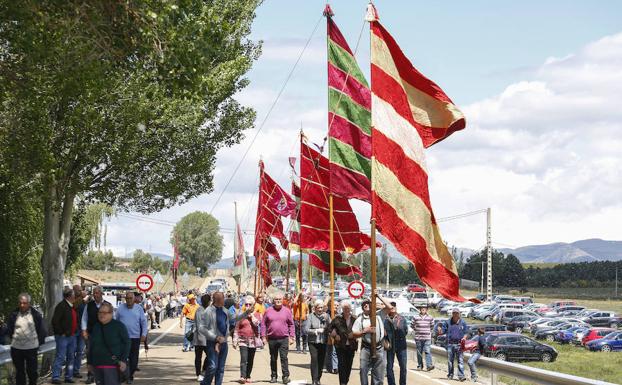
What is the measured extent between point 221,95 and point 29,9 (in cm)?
1943

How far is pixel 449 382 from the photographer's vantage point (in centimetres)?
2231

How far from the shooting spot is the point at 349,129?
18.2 metres

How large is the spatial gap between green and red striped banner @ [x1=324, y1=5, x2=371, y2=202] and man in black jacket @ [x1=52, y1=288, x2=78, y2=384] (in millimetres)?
5490

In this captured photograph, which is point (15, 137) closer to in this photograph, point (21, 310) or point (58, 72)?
point (58, 72)

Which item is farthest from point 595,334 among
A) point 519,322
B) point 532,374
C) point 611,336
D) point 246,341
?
point 246,341

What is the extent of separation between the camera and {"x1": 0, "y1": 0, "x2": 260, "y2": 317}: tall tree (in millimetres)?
13859

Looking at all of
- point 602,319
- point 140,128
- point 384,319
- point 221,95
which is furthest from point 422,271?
point 602,319

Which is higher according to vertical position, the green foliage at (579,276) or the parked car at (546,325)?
the green foliage at (579,276)

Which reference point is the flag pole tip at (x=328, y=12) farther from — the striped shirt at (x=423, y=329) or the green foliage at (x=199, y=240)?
the green foliage at (x=199, y=240)

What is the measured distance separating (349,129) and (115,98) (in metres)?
11.7

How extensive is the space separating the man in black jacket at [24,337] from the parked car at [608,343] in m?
40.4

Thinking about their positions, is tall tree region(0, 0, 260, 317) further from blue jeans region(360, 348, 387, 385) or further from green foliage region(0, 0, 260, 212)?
blue jeans region(360, 348, 387, 385)

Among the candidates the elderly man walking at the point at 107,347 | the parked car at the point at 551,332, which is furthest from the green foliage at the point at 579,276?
the elderly man walking at the point at 107,347

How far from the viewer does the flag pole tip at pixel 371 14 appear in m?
13.2
